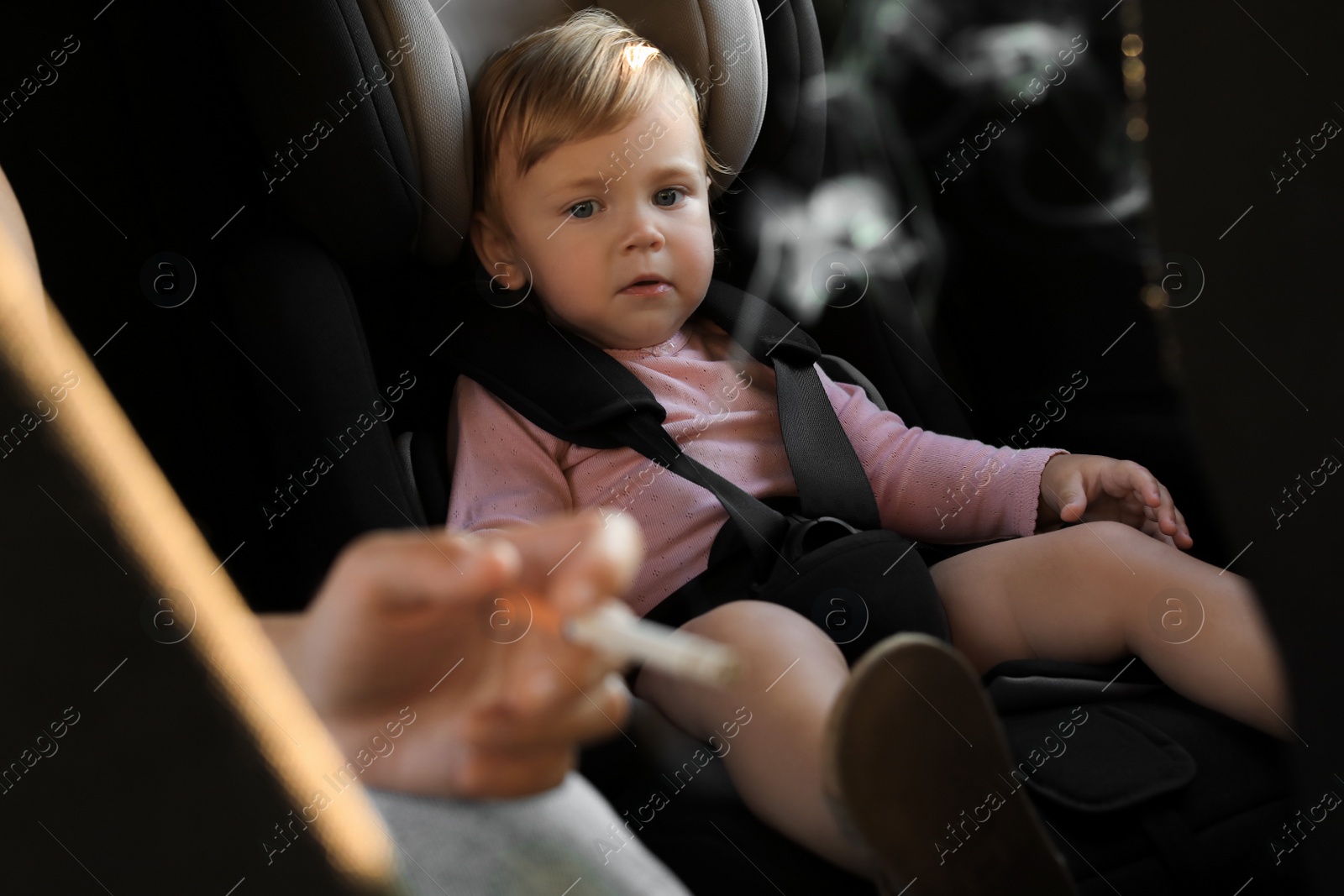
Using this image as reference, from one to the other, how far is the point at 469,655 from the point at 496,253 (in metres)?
0.65

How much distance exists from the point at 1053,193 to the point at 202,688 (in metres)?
0.90

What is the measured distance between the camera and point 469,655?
1.36 feet

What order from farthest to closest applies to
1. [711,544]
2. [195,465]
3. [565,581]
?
1. [711,544]
2. [195,465]
3. [565,581]

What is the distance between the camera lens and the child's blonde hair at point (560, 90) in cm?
93

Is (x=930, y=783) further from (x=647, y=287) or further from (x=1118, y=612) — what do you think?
(x=647, y=287)

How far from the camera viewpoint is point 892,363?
1.11 meters

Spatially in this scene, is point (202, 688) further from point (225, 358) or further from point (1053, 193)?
point (1053, 193)

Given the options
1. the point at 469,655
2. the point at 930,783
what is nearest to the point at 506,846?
the point at 469,655

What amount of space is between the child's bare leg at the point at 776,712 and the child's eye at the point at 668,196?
1.32 feet

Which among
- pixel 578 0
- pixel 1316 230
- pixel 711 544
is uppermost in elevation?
pixel 578 0

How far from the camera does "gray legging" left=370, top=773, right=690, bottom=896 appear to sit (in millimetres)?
464

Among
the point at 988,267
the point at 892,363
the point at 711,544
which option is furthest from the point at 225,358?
the point at 988,267

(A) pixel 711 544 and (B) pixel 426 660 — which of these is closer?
(B) pixel 426 660

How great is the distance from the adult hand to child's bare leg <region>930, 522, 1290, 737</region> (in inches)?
17.5
